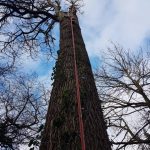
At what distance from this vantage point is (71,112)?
3.08 m

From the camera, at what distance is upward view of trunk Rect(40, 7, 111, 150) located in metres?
2.73

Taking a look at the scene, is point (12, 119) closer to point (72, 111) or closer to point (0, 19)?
point (0, 19)

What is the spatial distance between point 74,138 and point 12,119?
7.94 m

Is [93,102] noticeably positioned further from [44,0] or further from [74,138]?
[44,0]

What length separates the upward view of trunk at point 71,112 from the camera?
2.73 metres

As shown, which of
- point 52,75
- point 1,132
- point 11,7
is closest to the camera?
point 52,75

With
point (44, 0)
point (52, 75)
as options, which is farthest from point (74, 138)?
point (44, 0)

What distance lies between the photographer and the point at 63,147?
268 cm

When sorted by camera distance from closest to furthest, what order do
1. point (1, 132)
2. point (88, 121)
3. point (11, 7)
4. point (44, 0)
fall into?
point (88, 121) → point (11, 7) → point (44, 0) → point (1, 132)

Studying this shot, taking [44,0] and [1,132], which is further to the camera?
[1,132]

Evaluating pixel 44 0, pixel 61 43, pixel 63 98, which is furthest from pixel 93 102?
pixel 44 0

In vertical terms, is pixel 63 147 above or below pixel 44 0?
below

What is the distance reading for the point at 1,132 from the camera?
9.69 meters

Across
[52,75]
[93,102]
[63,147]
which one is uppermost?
[52,75]
